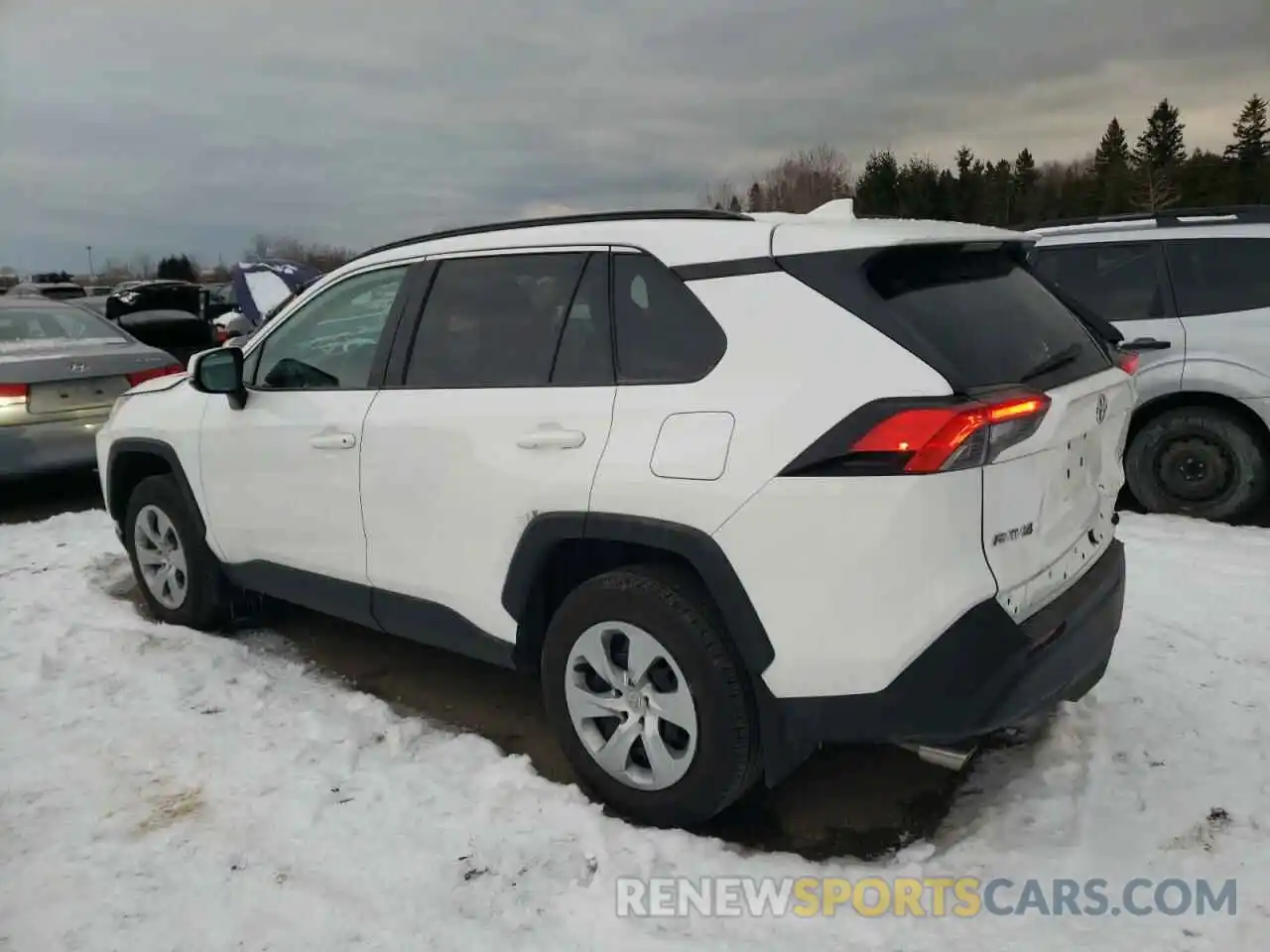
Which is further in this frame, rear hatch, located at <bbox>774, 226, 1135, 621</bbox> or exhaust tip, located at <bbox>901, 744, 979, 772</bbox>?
exhaust tip, located at <bbox>901, 744, 979, 772</bbox>

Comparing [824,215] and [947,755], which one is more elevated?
[824,215]

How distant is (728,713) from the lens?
265cm

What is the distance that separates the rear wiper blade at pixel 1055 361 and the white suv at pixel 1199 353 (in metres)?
3.51

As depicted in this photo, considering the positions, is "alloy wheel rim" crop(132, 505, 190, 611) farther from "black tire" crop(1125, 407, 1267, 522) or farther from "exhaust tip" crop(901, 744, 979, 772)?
"black tire" crop(1125, 407, 1267, 522)

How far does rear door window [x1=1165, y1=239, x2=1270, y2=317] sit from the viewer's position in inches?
231

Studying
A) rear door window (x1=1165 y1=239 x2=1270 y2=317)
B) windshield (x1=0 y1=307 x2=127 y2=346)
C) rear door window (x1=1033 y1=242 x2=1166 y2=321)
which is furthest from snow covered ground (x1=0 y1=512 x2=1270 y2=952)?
windshield (x1=0 y1=307 x2=127 y2=346)

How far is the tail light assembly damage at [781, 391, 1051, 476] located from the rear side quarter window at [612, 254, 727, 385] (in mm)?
458

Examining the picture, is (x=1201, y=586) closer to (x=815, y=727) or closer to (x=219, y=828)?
(x=815, y=727)

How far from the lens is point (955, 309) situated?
2.68 m

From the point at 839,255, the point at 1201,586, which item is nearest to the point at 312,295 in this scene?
the point at 839,255

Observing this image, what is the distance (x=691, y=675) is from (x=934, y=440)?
3.06ft

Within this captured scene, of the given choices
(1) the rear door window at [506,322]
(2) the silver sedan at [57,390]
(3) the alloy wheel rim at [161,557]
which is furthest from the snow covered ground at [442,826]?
(2) the silver sedan at [57,390]

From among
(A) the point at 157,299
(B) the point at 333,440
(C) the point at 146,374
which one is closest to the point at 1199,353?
(B) the point at 333,440

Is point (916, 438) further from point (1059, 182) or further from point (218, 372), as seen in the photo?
point (1059, 182)
